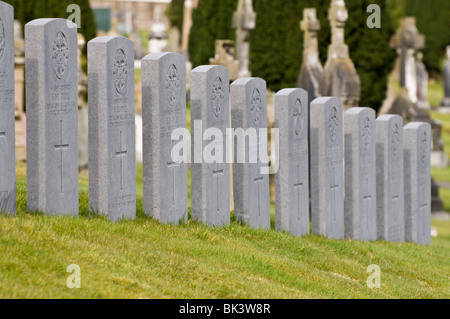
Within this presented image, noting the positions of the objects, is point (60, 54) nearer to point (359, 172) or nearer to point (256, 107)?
point (256, 107)

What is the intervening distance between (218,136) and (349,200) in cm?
263

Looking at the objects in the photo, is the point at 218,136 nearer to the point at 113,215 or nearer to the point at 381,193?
the point at 113,215

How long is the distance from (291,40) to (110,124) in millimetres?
17221

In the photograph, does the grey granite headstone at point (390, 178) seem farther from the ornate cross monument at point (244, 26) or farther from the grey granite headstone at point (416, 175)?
the ornate cross monument at point (244, 26)

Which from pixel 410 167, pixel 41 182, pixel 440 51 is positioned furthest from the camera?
pixel 440 51

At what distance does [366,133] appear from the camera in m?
10.8

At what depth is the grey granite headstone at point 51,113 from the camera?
24.3 feet

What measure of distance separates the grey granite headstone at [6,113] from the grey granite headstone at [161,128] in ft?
4.39

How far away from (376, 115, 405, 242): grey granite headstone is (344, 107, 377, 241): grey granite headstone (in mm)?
272

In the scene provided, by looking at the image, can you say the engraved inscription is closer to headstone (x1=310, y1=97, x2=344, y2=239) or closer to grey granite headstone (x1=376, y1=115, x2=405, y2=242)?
headstone (x1=310, y1=97, x2=344, y2=239)

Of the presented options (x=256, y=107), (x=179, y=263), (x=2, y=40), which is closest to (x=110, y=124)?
(x=2, y=40)

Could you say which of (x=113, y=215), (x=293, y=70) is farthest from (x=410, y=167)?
(x=293, y=70)

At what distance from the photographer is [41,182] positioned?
7.47 meters

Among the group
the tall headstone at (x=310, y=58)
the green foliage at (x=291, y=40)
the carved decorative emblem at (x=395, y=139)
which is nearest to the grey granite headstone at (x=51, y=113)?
the carved decorative emblem at (x=395, y=139)
